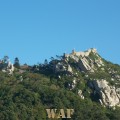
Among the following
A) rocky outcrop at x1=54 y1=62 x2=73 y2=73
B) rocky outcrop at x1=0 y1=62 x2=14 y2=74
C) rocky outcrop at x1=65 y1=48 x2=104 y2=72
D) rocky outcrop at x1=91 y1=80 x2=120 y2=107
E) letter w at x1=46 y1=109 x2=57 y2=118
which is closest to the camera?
letter w at x1=46 y1=109 x2=57 y2=118

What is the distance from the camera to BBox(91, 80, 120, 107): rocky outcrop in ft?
478

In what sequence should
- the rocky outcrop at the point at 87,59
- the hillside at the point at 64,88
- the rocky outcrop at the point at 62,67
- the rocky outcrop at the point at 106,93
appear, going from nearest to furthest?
the hillside at the point at 64,88, the rocky outcrop at the point at 106,93, the rocky outcrop at the point at 62,67, the rocky outcrop at the point at 87,59

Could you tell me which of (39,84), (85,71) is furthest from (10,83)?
(85,71)

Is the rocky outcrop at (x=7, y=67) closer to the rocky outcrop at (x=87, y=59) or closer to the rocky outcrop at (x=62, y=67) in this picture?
the rocky outcrop at (x=62, y=67)

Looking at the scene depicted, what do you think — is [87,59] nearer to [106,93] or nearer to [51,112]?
[106,93]

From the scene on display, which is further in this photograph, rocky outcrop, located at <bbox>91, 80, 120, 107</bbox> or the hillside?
rocky outcrop, located at <bbox>91, 80, 120, 107</bbox>

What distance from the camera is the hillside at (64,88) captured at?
137 metres

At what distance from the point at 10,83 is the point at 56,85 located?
33.8 ft

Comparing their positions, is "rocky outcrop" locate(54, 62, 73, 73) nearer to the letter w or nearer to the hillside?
the hillside

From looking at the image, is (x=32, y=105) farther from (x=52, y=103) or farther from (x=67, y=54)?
(x=67, y=54)

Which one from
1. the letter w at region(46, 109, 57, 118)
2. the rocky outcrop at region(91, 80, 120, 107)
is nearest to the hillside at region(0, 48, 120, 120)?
the rocky outcrop at region(91, 80, 120, 107)

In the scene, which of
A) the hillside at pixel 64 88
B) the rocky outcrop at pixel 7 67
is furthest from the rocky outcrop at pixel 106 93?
the rocky outcrop at pixel 7 67

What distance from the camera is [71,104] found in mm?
141625

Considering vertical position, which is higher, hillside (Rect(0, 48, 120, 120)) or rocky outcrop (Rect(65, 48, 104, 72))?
rocky outcrop (Rect(65, 48, 104, 72))
